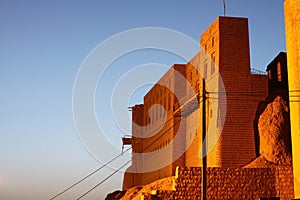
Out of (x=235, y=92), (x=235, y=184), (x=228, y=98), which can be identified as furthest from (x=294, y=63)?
(x=228, y=98)

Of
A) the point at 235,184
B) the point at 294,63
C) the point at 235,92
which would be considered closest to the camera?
the point at 235,184

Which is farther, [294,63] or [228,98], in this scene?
[228,98]

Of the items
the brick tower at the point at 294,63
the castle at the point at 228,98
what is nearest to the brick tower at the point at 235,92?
the castle at the point at 228,98

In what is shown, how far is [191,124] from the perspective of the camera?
131 ft

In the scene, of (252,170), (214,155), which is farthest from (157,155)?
(252,170)

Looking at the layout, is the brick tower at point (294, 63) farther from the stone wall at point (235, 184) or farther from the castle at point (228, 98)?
the stone wall at point (235, 184)

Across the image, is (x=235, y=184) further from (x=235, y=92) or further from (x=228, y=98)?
(x=235, y=92)

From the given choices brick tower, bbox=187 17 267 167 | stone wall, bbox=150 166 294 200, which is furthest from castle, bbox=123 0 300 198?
stone wall, bbox=150 166 294 200

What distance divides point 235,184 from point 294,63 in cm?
700

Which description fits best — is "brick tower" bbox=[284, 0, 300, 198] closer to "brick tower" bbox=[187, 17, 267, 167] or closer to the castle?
the castle

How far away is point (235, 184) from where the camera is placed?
80.5 feet

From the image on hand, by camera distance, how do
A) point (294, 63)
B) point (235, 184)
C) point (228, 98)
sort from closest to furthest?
1. point (235, 184)
2. point (294, 63)
3. point (228, 98)

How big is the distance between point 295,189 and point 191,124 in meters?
16.5

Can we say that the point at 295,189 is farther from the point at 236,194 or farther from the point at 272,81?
the point at 272,81
